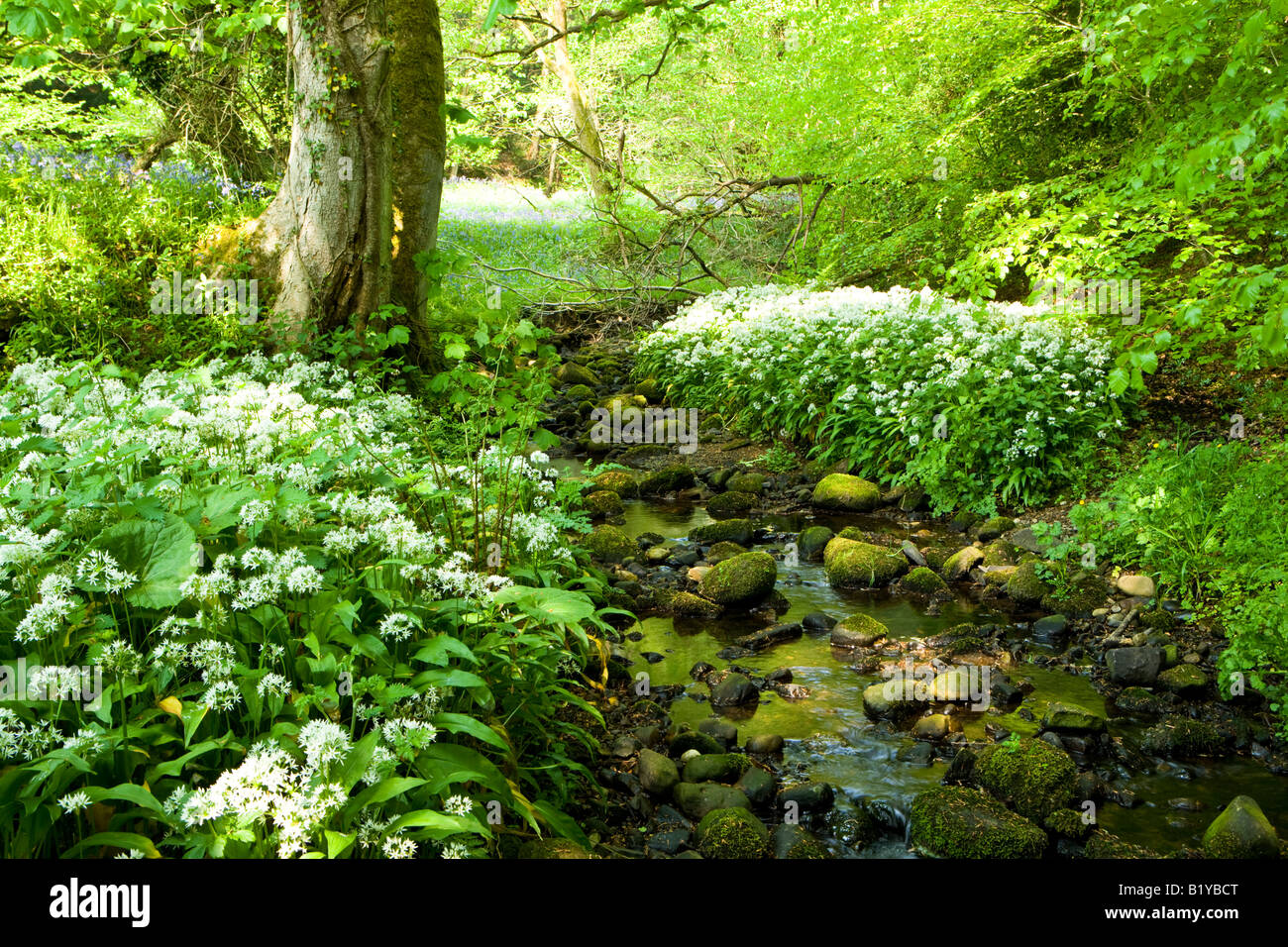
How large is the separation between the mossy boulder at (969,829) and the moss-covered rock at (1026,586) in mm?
2710

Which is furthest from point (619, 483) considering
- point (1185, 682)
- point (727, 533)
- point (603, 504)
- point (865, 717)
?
point (1185, 682)

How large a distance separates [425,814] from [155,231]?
7659mm

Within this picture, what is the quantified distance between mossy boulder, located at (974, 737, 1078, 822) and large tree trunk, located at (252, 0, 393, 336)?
633cm

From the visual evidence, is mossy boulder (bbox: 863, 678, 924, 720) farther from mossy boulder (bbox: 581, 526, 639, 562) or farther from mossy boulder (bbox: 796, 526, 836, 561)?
mossy boulder (bbox: 581, 526, 639, 562)

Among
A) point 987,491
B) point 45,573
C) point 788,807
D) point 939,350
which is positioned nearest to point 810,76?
point 939,350

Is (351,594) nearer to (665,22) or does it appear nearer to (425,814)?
(425,814)

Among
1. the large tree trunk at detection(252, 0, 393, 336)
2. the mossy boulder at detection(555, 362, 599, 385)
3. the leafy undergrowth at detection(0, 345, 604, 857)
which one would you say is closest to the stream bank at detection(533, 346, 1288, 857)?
the leafy undergrowth at detection(0, 345, 604, 857)

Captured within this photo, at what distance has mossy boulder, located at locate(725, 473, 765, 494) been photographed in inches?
366

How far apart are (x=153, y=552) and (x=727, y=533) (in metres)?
5.54

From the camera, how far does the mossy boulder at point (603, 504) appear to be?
8719mm

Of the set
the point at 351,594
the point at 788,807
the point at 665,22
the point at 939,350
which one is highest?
the point at 665,22

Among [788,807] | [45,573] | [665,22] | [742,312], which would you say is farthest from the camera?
[742,312]

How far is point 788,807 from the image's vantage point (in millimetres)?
4059

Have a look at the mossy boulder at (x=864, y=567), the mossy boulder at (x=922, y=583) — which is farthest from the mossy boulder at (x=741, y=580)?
the mossy boulder at (x=922, y=583)
